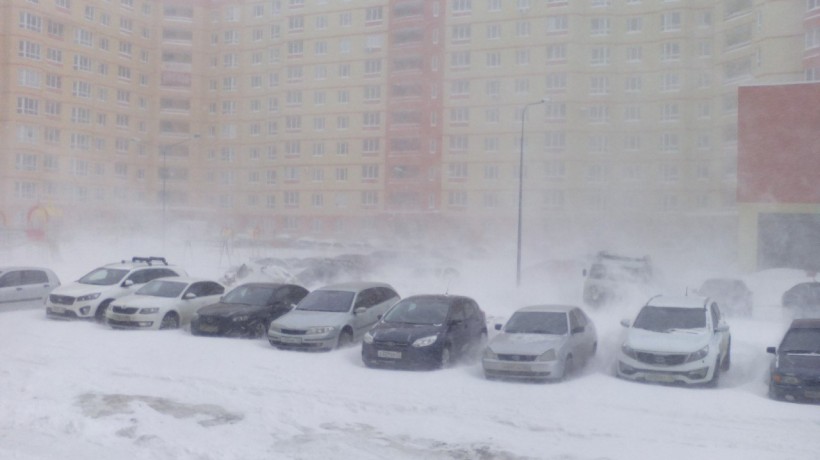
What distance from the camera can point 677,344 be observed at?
9.25 m

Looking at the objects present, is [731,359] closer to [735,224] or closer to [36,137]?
[735,224]

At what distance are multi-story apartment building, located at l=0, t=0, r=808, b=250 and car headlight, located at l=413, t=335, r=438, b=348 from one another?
1925 centimetres

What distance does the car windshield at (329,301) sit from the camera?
1198 cm

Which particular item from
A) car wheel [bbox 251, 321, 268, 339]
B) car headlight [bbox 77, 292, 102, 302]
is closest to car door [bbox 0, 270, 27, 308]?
car headlight [bbox 77, 292, 102, 302]

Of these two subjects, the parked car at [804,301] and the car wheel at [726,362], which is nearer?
the car wheel at [726,362]

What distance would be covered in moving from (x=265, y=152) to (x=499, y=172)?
9.73 meters

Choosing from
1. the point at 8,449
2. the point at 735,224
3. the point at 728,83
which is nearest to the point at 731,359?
the point at 8,449

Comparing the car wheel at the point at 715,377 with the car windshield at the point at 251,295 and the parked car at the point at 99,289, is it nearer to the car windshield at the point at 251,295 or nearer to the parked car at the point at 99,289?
the car windshield at the point at 251,295

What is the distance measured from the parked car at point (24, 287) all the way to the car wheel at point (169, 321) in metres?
3.90

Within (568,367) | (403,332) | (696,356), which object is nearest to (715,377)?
(696,356)

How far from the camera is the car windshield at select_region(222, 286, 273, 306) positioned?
43.4 ft

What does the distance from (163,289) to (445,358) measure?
21.1ft

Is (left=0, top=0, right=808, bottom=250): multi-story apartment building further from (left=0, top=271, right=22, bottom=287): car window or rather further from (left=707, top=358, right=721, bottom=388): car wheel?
(left=707, top=358, right=721, bottom=388): car wheel

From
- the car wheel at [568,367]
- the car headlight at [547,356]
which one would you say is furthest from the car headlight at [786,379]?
the car headlight at [547,356]
